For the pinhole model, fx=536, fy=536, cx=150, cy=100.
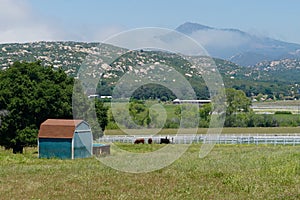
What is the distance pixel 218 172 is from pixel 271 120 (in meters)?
68.4

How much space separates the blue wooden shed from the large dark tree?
18.5ft

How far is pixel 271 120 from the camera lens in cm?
8494

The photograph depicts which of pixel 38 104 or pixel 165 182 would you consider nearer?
pixel 165 182

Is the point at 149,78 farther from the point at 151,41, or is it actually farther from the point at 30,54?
the point at 30,54

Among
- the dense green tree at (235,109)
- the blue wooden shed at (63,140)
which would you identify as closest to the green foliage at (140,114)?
the blue wooden shed at (63,140)

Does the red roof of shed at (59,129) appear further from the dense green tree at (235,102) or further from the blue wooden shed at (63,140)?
the dense green tree at (235,102)

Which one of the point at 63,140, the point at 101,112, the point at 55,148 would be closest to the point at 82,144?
the point at 63,140

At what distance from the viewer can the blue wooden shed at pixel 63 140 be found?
96.8 ft

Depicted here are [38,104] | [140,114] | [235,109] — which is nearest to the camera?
[140,114]

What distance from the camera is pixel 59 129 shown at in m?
29.9

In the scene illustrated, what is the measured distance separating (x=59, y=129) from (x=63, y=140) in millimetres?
743

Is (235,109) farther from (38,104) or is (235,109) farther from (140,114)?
(38,104)

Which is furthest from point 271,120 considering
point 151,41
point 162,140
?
point 151,41

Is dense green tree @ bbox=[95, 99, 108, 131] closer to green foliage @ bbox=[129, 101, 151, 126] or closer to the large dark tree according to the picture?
the large dark tree
